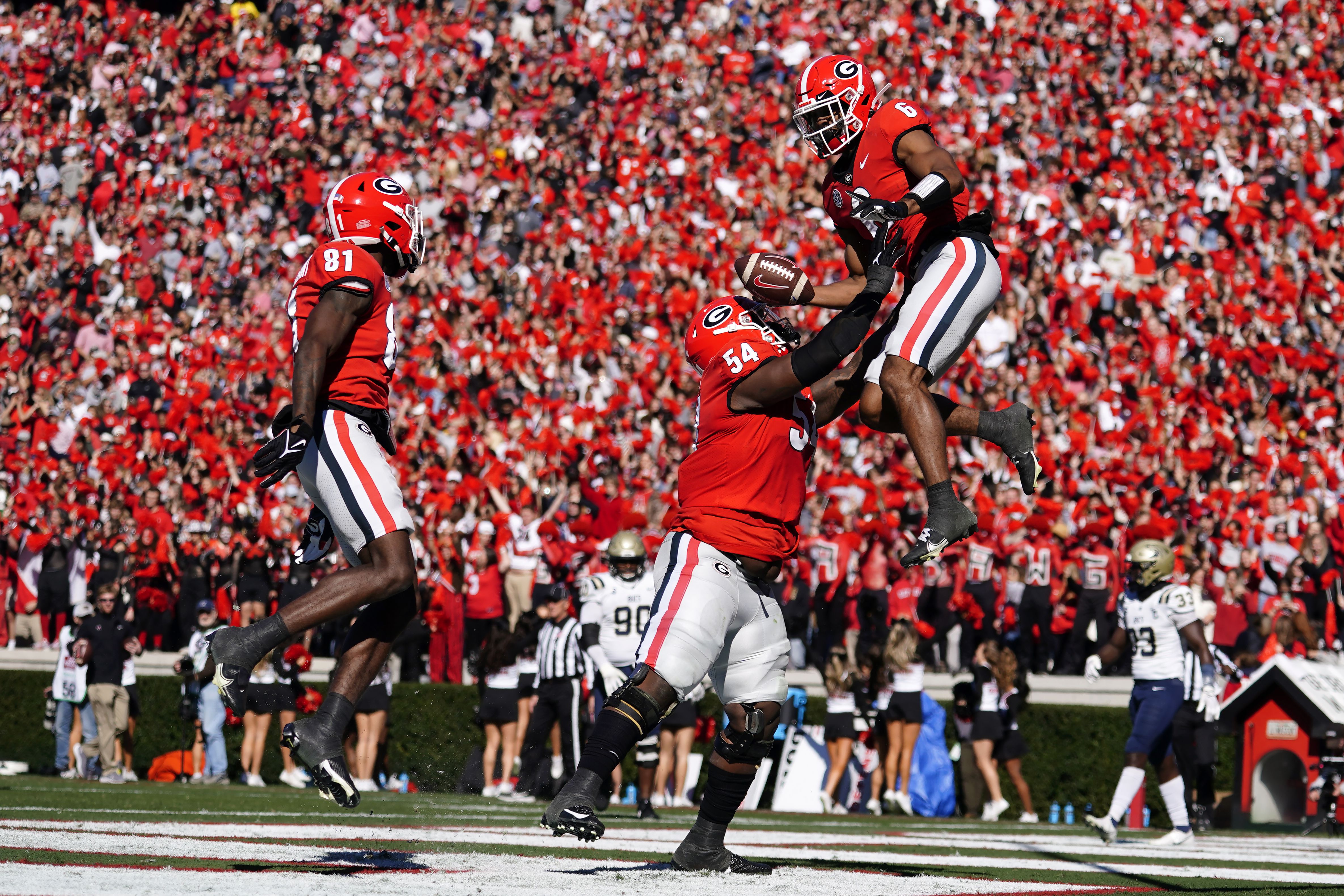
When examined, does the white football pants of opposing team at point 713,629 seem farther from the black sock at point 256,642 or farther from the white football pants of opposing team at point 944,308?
the black sock at point 256,642

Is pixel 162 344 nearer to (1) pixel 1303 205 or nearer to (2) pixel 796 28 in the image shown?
(2) pixel 796 28

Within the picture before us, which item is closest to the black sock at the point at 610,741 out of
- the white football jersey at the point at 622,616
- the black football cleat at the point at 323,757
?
the black football cleat at the point at 323,757

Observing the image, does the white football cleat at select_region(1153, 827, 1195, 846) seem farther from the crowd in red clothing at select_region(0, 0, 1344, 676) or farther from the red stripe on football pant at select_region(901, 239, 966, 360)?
the red stripe on football pant at select_region(901, 239, 966, 360)

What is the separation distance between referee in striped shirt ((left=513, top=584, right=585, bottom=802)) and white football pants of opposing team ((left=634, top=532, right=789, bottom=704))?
7.13 metres

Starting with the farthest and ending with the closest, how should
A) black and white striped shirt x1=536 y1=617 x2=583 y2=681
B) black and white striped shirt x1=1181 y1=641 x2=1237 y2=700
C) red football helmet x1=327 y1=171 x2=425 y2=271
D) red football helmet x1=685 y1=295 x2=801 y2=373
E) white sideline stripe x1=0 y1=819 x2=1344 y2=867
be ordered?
black and white striped shirt x1=536 y1=617 x2=583 y2=681 < black and white striped shirt x1=1181 y1=641 x2=1237 y2=700 < white sideline stripe x1=0 y1=819 x2=1344 y2=867 < red football helmet x1=685 y1=295 x2=801 y2=373 < red football helmet x1=327 y1=171 x2=425 y2=271

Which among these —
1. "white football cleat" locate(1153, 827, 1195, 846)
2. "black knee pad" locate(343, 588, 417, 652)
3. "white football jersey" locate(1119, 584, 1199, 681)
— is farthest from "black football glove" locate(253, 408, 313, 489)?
"white football jersey" locate(1119, 584, 1199, 681)

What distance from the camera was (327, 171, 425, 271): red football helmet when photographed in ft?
20.7

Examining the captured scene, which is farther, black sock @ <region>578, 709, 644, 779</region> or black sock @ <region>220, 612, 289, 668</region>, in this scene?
black sock @ <region>578, 709, 644, 779</region>

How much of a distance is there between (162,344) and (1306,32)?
15.9 meters

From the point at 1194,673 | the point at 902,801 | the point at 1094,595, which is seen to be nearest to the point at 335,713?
the point at 1194,673

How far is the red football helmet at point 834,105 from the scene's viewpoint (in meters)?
6.70

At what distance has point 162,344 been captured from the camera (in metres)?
23.0

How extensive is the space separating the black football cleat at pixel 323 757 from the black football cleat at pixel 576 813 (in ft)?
2.10

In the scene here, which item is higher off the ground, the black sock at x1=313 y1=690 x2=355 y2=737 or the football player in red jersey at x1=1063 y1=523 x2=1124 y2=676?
the football player in red jersey at x1=1063 y1=523 x2=1124 y2=676
